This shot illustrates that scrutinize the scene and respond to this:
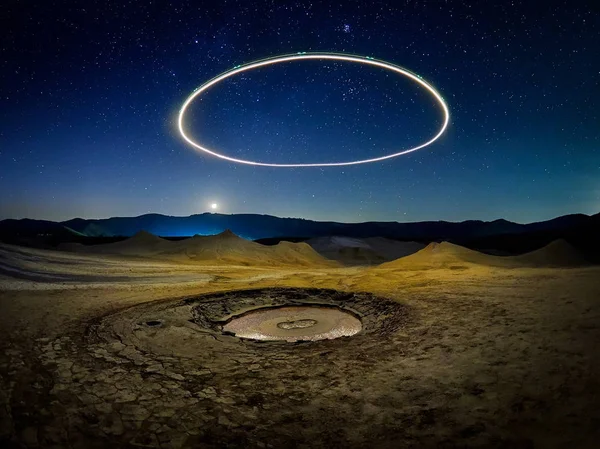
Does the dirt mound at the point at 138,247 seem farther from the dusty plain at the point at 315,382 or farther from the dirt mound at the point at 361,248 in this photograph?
the dusty plain at the point at 315,382

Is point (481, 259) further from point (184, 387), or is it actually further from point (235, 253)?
point (235, 253)

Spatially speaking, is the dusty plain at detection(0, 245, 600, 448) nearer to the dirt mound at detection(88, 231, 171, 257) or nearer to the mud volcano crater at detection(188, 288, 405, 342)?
the mud volcano crater at detection(188, 288, 405, 342)

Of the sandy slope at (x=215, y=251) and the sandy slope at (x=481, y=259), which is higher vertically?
the sandy slope at (x=481, y=259)

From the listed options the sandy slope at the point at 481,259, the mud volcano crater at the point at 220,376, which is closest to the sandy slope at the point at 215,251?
the sandy slope at the point at 481,259

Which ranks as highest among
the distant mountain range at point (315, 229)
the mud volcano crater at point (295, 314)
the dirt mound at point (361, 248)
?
the distant mountain range at point (315, 229)

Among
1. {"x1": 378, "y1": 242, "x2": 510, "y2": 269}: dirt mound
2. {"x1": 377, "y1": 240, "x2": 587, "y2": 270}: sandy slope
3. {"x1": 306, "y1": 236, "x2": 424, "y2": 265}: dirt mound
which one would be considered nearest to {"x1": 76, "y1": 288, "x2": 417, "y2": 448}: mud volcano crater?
{"x1": 378, "y1": 242, "x2": 510, "y2": 269}: dirt mound

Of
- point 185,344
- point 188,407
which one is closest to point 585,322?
point 188,407
